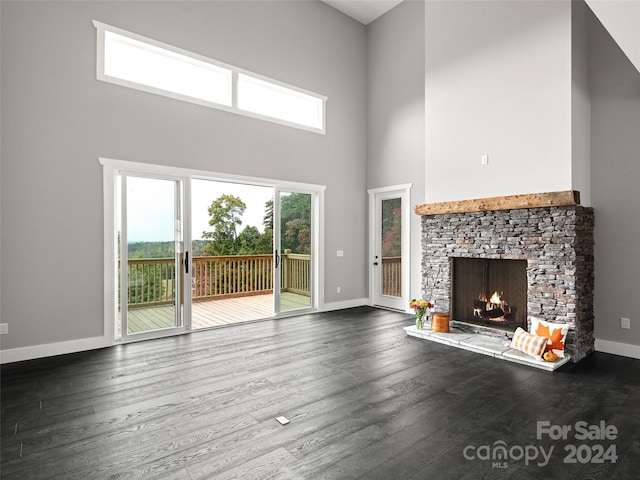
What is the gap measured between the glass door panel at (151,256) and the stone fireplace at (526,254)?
3.53m

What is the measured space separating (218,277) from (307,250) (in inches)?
109

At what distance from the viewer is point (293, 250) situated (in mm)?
6238

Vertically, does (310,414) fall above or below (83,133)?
below

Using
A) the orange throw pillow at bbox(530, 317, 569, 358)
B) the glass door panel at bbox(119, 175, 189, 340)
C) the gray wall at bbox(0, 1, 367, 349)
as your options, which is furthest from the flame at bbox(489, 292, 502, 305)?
the glass door panel at bbox(119, 175, 189, 340)

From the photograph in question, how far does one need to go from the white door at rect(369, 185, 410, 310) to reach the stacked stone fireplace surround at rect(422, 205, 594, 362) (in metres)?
1.66

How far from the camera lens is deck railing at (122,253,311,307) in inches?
184

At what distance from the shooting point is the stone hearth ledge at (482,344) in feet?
11.9

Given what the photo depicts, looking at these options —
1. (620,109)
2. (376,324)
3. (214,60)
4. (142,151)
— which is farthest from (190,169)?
(620,109)

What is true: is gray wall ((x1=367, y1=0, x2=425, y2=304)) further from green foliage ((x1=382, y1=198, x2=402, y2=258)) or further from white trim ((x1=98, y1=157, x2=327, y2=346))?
white trim ((x1=98, y1=157, x2=327, y2=346))

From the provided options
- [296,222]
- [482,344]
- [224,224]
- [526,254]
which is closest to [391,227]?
[296,222]

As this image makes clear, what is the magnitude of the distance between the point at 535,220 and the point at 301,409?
331cm

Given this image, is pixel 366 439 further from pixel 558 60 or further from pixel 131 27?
pixel 131 27

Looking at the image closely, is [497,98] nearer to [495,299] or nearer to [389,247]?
[495,299]

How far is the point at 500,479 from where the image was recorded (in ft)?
6.37
